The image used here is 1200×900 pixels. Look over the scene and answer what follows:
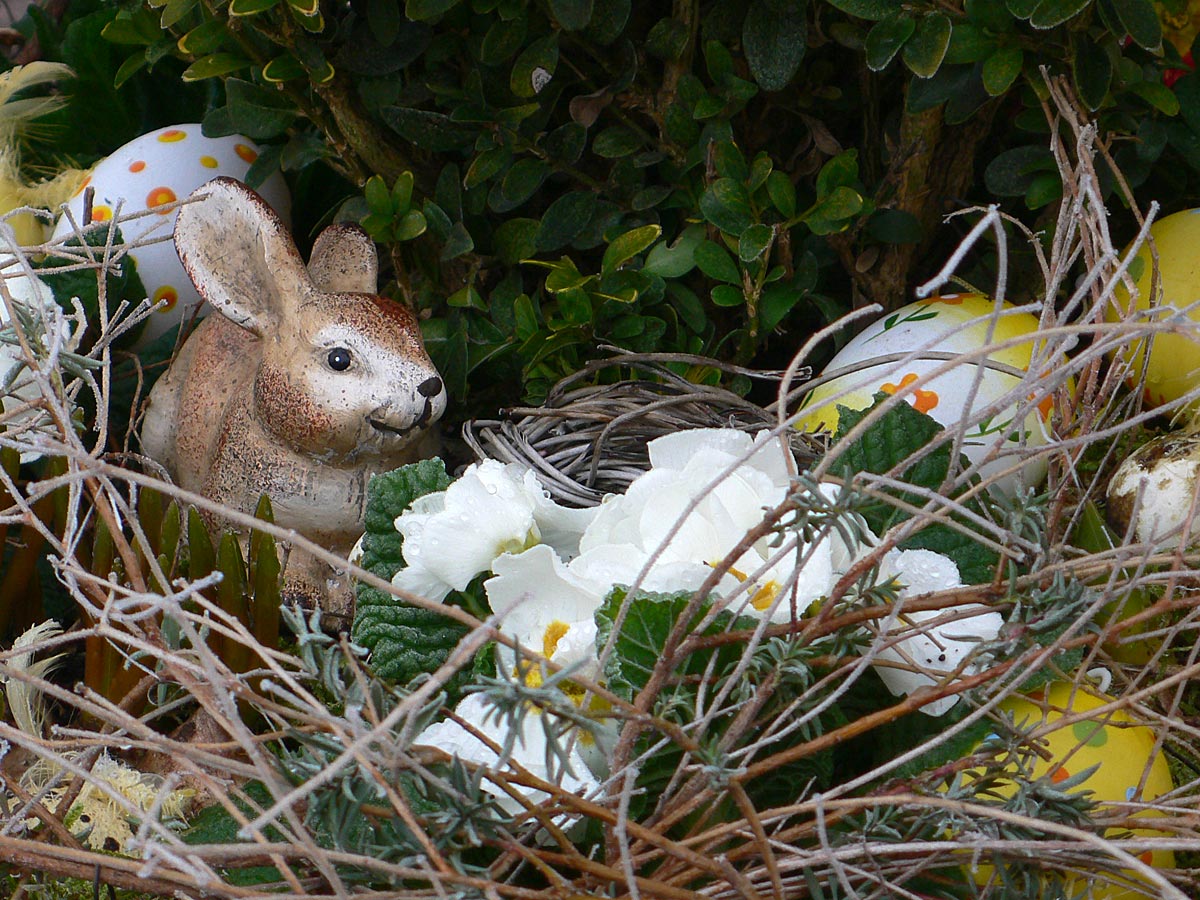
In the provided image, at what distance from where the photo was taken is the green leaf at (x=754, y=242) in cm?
104

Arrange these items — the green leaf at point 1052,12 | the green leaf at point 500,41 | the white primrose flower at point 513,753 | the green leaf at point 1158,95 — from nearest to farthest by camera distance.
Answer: the white primrose flower at point 513,753, the green leaf at point 1052,12, the green leaf at point 1158,95, the green leaf at point 500,41

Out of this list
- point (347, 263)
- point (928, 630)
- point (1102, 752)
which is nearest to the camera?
point (928, 630)

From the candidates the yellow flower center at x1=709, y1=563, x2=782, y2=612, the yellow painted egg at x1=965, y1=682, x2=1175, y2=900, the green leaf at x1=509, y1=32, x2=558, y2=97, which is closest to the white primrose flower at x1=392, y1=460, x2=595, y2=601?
the yellow flower center at x1=709, y1=563, x2=782, y2=612

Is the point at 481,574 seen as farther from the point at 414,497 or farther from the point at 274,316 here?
the point at 274,316

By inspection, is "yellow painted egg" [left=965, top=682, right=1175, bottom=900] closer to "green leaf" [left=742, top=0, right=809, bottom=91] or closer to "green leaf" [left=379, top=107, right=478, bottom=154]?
"green leaf" [left=742, top=0, right=809, bottom=91]

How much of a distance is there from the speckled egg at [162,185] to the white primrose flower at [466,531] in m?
0.65

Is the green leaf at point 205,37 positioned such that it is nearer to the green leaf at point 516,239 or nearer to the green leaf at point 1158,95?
the green leaf at point 516,239

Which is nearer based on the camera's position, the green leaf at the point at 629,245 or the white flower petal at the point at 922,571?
the white flower petal at the point at 922,571

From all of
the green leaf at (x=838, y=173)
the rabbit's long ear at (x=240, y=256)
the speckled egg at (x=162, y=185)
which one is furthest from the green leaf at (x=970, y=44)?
the speckled egg at (x=162, y=185)

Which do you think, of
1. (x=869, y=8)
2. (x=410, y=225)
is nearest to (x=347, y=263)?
(x=410, y=225)

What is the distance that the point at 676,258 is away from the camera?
1.15 meters

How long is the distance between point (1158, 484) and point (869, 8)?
1.50 feet

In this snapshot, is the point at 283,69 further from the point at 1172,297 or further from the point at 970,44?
the point at 1172,297

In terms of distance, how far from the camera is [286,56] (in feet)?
3.69
